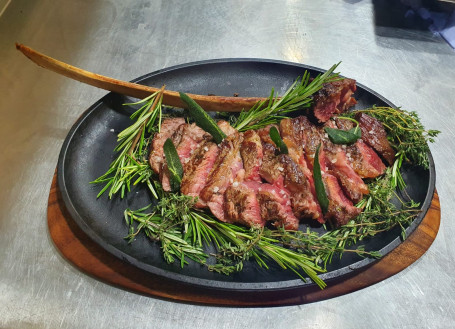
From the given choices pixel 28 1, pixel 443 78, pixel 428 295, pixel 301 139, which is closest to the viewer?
pixel 428 295

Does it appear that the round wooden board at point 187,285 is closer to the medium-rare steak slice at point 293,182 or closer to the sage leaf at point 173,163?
the medium-rare steak slice at point 293,182

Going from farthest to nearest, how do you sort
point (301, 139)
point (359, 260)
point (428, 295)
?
point (301, 139) → point (428, 295) → point (359, 260)

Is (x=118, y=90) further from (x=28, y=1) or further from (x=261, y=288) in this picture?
(x=28, y=1)

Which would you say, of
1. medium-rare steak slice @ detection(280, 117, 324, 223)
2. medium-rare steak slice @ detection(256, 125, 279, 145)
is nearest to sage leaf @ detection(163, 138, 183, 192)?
medium-rare steak slice @ detection(256, 125, 279, 145)

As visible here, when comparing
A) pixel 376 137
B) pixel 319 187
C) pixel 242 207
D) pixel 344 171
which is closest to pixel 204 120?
pixel 242 207

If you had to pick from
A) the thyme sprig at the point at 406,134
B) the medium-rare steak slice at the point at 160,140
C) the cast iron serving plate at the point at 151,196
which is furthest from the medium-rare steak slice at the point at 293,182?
the thyme sprig at the point at 406,134

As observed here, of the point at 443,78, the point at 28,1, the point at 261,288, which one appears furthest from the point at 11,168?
the point at 443,78
